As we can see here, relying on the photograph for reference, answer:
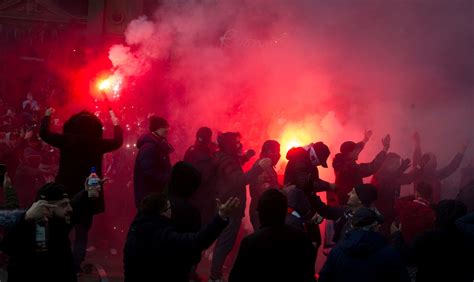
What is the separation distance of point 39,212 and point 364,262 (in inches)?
82.2

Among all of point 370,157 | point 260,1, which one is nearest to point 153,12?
point 260,1

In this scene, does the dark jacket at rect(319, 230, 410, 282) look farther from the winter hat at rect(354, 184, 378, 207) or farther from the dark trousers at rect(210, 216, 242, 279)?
the dark trousers at rect(210, 216, 242, 279)

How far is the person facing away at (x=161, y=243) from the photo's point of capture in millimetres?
3672

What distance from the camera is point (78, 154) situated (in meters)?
5.77

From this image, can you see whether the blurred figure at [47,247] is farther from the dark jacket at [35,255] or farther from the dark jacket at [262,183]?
the dark jacket at [262,183]

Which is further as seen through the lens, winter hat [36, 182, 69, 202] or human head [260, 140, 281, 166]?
human head [260, 140, 281, 166]

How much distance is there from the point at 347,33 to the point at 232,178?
20.2 ft

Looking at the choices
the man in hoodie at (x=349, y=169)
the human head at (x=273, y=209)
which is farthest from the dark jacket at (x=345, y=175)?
the human head at (x=273, y=209)

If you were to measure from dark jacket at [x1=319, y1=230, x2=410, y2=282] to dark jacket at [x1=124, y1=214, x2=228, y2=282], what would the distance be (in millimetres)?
843

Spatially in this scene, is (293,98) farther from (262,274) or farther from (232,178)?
Answer: (262,274)

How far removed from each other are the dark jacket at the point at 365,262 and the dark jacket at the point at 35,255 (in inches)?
67.6

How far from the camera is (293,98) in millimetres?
11000

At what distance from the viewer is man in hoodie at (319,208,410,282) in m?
3.90

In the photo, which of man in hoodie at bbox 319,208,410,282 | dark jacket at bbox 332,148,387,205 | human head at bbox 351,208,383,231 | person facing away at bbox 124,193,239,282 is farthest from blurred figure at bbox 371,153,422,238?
person facing away at bbox 124,193,239,282
